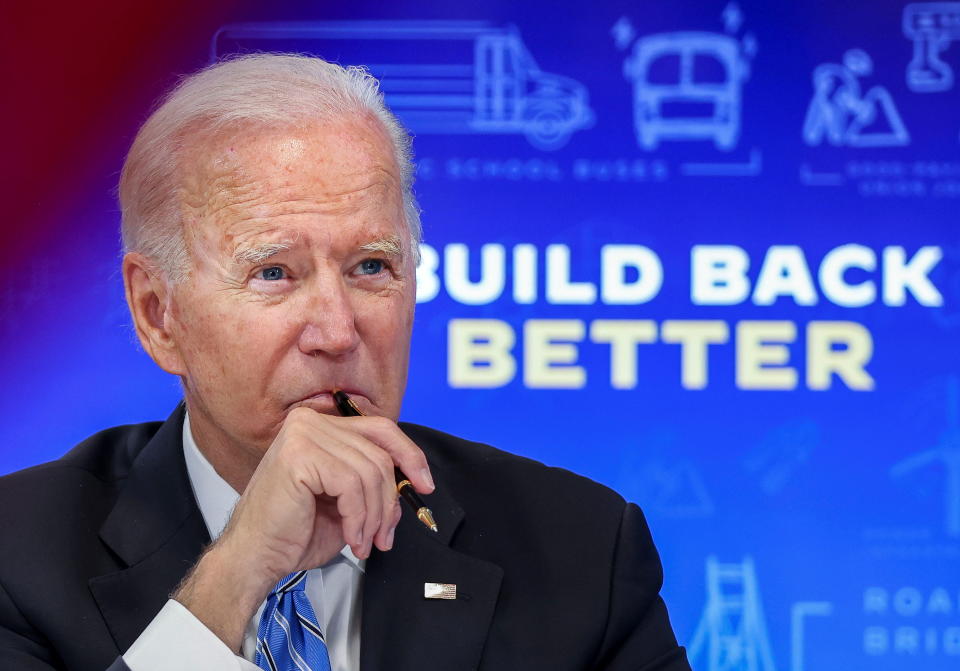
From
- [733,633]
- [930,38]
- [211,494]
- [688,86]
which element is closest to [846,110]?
[930,38]

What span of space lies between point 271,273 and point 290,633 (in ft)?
2.07

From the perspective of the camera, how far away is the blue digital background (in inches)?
156

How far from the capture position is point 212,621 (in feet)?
6.47

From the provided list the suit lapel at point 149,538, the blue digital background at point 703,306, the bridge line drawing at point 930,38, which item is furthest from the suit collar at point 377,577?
the bridge line drawing at point 930,38

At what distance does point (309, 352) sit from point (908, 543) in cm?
258

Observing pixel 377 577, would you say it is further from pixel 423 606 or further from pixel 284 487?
pixel 284 487

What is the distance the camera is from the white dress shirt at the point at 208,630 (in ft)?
6.29

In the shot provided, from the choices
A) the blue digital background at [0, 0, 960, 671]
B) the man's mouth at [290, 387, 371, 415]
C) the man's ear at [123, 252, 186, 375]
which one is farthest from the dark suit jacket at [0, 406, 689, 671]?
the blue digital background at [0, 0, 960, 671]

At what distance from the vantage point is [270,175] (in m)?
2.14

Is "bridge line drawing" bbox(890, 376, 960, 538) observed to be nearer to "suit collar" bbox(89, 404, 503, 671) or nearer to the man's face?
"suit collar" bbox(89, 404, 503, 671)

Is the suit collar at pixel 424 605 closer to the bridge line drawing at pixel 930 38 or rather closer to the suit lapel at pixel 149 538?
the suit lapel at pixel 149 538

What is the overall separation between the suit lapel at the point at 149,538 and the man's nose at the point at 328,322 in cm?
46

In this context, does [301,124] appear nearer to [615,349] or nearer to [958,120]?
[615,349]

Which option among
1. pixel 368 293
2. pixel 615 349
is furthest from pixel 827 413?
pixel 368 293
